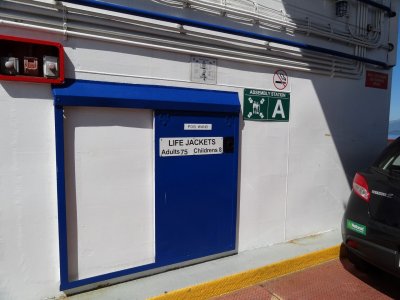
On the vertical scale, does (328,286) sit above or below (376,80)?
below

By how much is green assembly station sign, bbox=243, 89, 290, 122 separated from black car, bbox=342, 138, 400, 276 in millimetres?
1128

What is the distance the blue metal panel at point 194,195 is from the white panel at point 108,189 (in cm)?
12

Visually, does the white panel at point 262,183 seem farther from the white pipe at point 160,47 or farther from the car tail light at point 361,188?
the car tail light at point 361,188

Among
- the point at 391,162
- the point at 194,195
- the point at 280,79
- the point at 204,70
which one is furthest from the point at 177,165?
the point at 391,162

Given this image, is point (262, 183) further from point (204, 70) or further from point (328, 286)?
point (204, 70)

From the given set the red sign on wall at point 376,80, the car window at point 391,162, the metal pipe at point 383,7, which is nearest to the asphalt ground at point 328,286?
the car window at point 391,162

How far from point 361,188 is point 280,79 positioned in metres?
1.53

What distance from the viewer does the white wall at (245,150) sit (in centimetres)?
251

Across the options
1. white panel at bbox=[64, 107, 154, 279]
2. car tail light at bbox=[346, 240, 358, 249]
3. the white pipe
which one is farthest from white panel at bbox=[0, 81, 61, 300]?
car tail light at bbox=[346, 240, 358, 249]

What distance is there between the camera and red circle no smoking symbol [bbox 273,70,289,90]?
12.5 feet

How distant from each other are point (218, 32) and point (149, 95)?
1.04 meters

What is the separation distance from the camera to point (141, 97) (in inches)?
113

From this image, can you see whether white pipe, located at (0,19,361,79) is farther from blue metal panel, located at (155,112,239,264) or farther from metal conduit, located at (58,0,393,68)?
blue metal panel, located at (155,112,239,264)

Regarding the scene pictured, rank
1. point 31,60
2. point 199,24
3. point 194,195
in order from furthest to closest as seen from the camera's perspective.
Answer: point 194,195
point 199,24
point 31,60
